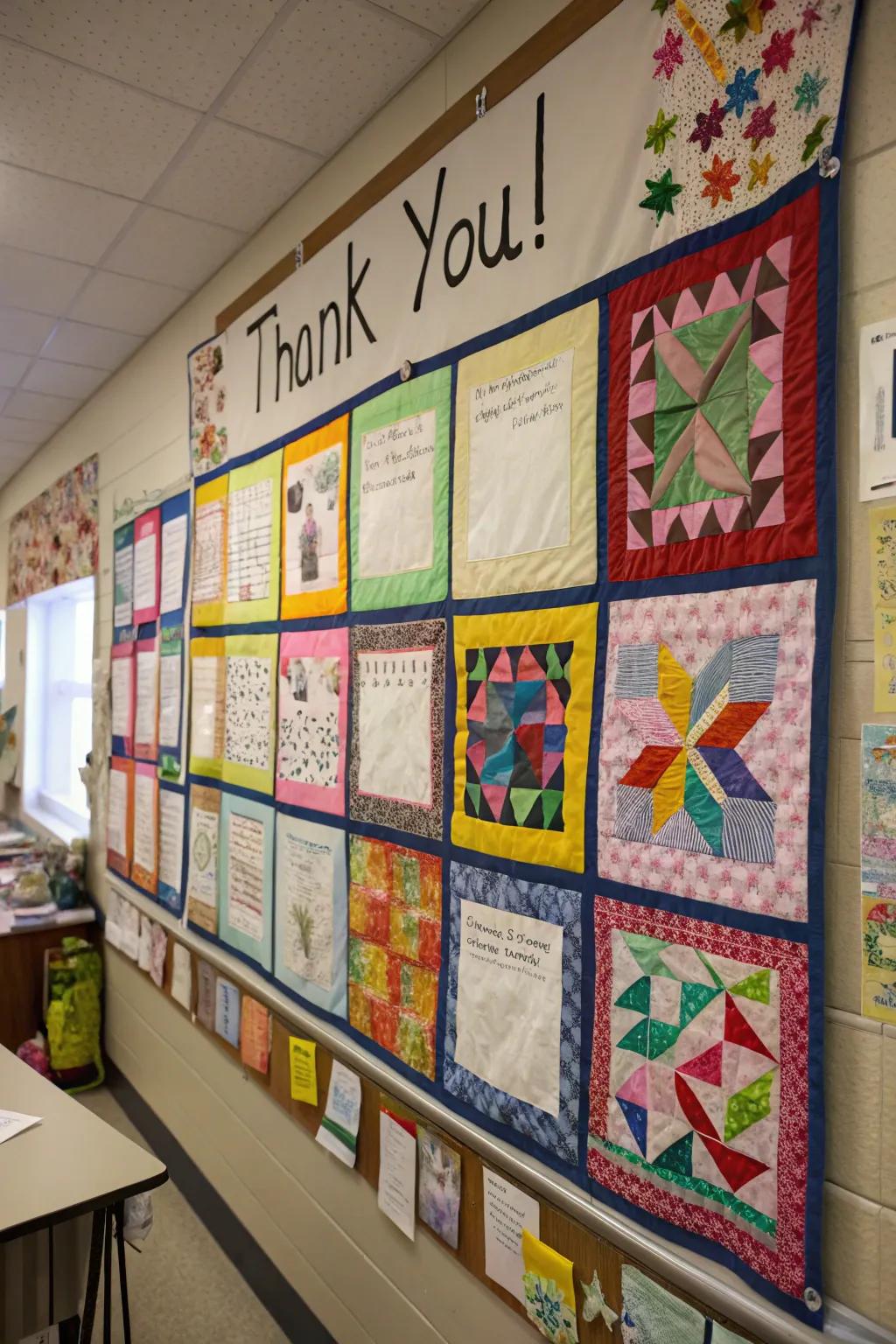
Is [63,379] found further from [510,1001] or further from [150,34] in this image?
[510,1001]

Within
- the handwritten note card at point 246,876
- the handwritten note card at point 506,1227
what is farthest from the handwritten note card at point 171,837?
the handwritten note card at point 506,1227

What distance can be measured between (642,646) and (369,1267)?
56.6 inches

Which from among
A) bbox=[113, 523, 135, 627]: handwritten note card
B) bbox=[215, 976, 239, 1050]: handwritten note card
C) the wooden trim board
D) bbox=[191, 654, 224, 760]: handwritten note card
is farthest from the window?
the wooden trim board

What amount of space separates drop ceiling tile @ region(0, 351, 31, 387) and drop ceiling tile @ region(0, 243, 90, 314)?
19.4 inches

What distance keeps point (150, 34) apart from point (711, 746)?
1595 mm

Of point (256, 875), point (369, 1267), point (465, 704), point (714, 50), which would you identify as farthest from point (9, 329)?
point (369, 1267)

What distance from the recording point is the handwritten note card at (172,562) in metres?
2.76

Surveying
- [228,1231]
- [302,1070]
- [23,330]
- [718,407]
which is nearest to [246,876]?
[302,1070]

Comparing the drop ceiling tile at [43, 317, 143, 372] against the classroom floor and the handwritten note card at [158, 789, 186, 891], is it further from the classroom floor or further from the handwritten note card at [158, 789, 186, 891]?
the classroom floor

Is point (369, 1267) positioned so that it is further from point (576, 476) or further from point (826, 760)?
point (576, 476)

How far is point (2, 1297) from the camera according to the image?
153 centimetres

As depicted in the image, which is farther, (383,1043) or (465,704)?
(383,1043)

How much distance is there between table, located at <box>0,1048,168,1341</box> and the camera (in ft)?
4.57

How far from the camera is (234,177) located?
2.06 meters
